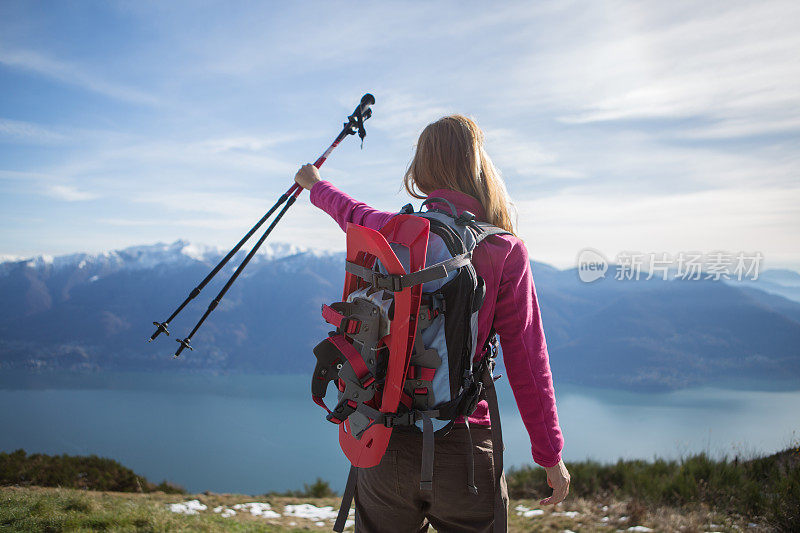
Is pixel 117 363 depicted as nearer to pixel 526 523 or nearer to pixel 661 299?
pixel 526 523

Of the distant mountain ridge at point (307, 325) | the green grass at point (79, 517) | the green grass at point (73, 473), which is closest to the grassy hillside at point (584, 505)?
the green grass at point (79, 517)

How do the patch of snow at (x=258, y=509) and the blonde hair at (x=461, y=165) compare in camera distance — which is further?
the patch of snow at (x=258, y=509)

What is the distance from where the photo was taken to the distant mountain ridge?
93250 millimetres

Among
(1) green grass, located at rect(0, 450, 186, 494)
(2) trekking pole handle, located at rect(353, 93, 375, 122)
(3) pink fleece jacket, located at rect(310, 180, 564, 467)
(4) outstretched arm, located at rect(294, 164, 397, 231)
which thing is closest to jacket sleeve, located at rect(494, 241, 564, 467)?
(3) pink fleece jacket, located at rect(310, 180, 564, 467)

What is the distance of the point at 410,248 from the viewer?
133cm

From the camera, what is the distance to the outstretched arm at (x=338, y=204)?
1.55 meters

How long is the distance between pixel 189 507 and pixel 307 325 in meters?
108

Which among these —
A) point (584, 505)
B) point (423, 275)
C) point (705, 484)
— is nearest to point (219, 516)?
point (423, 275)

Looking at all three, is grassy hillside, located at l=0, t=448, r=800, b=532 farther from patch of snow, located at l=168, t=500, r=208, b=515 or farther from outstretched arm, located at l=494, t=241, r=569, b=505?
outstretched arm, located at l=494, t=241, r=569, b=505

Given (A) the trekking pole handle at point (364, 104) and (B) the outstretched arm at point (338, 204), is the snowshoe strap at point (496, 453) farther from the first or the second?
(A) the trekking pole handle at point (364, 104)

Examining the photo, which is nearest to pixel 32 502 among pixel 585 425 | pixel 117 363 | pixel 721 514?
pixel 721 514

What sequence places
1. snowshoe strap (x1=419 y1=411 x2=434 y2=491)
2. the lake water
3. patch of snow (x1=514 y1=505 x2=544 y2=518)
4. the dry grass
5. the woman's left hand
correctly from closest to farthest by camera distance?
snowshoe strap (x1=419 y1=411 x2=434 y2=491), the woman's left hand, the dry grass, patch of snow (x1=514 y1=505 x2=544 y2=518), the lake water

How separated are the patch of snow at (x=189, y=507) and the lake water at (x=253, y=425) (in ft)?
79.4

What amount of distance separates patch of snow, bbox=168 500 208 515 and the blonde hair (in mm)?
5412
